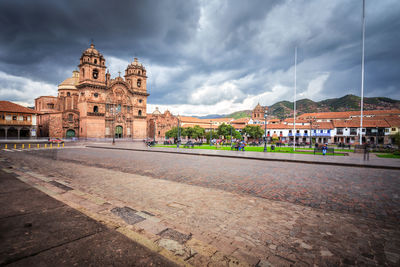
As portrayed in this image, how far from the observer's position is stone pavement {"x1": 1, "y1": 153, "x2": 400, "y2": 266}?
2.61 metres

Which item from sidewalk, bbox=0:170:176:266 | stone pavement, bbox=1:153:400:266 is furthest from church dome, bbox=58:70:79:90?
sidewalk, bbox=0:170:176:266

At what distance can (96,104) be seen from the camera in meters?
49.6

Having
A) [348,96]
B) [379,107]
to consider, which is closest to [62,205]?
[379,107]

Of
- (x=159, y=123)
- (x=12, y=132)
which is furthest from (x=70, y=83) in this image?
(x=159, y=123)

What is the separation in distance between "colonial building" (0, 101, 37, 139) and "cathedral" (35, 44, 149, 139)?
340 centimetres

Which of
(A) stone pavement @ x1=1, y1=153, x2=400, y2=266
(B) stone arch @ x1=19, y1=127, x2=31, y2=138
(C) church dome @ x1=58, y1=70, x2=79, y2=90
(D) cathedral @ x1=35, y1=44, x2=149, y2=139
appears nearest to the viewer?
(A) stone pavement @ x1=1, y1=153, x2=400, y2=266

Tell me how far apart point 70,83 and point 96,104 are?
1996 cm

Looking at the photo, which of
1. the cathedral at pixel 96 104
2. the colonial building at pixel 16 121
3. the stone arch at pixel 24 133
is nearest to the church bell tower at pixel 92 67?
the cathedral at pixel 96 104

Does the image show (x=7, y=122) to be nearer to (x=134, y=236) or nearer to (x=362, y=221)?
(x=134, y=236)

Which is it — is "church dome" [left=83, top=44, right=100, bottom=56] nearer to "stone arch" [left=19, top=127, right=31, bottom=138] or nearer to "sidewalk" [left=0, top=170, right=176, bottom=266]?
"stone arch" [left=19, top=127, right=31, bottom=138]

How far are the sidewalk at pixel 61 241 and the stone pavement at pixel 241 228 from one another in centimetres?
26

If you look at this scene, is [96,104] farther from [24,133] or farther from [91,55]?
[24,133]

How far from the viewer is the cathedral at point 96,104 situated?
157ft

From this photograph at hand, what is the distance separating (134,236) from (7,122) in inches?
2266
